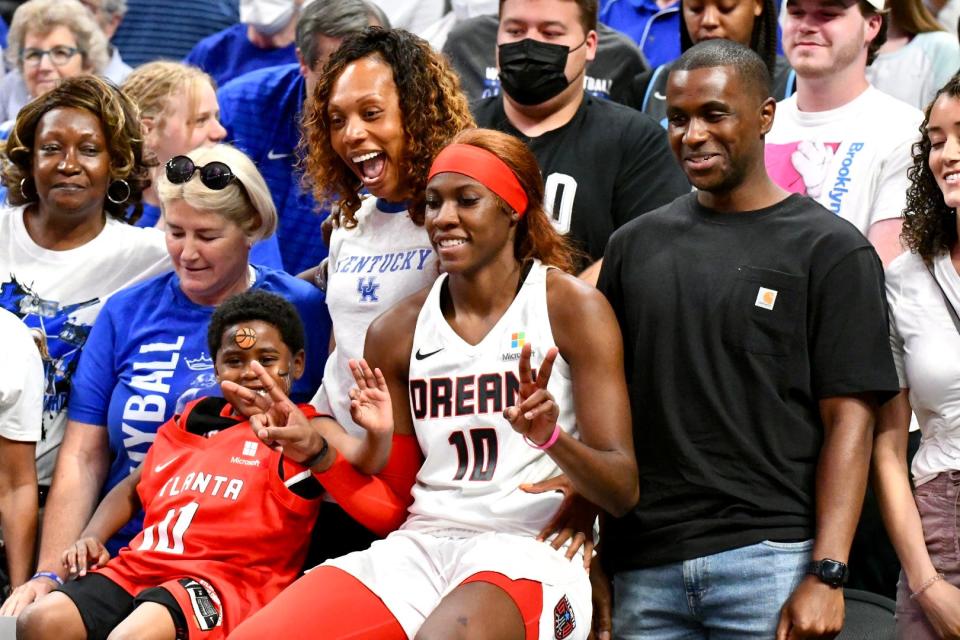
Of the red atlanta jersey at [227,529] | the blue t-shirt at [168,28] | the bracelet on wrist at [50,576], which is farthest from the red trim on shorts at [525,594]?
the blue t-shirt at [168,28]

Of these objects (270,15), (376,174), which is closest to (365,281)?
(376,174)

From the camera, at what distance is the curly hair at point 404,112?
405cm

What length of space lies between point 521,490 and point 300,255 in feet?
7.37

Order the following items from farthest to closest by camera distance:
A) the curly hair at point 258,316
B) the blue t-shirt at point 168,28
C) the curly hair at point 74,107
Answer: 1. the blue t-shirt at point 168,28
2. the curly hair at point 74,107
3. the curly hair at point 258,316

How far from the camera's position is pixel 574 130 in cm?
435

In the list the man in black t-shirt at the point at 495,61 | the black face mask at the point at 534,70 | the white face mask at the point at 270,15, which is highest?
the black face mask at the point at 534,70

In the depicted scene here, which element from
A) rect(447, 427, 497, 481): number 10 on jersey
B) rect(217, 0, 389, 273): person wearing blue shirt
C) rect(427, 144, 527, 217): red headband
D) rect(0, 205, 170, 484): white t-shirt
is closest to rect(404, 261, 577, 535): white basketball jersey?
rect(447, 427, 497, 481): number 10 on jersey

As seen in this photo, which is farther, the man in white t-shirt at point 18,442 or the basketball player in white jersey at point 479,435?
the man in white t-shirt at point 18,442

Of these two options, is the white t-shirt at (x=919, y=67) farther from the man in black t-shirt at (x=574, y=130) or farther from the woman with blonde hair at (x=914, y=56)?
the man in black t-shirt at (x=574, y=130)

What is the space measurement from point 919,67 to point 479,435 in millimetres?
2835

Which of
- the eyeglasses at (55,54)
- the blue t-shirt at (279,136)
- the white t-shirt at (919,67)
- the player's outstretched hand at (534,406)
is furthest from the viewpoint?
the eyeglasses at (55,54)

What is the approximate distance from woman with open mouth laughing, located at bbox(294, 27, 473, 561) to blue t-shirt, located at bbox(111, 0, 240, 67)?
352 centimetres

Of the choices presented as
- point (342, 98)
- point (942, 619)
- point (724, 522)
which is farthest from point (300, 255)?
point (942, 619)

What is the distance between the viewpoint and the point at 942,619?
334 cm
